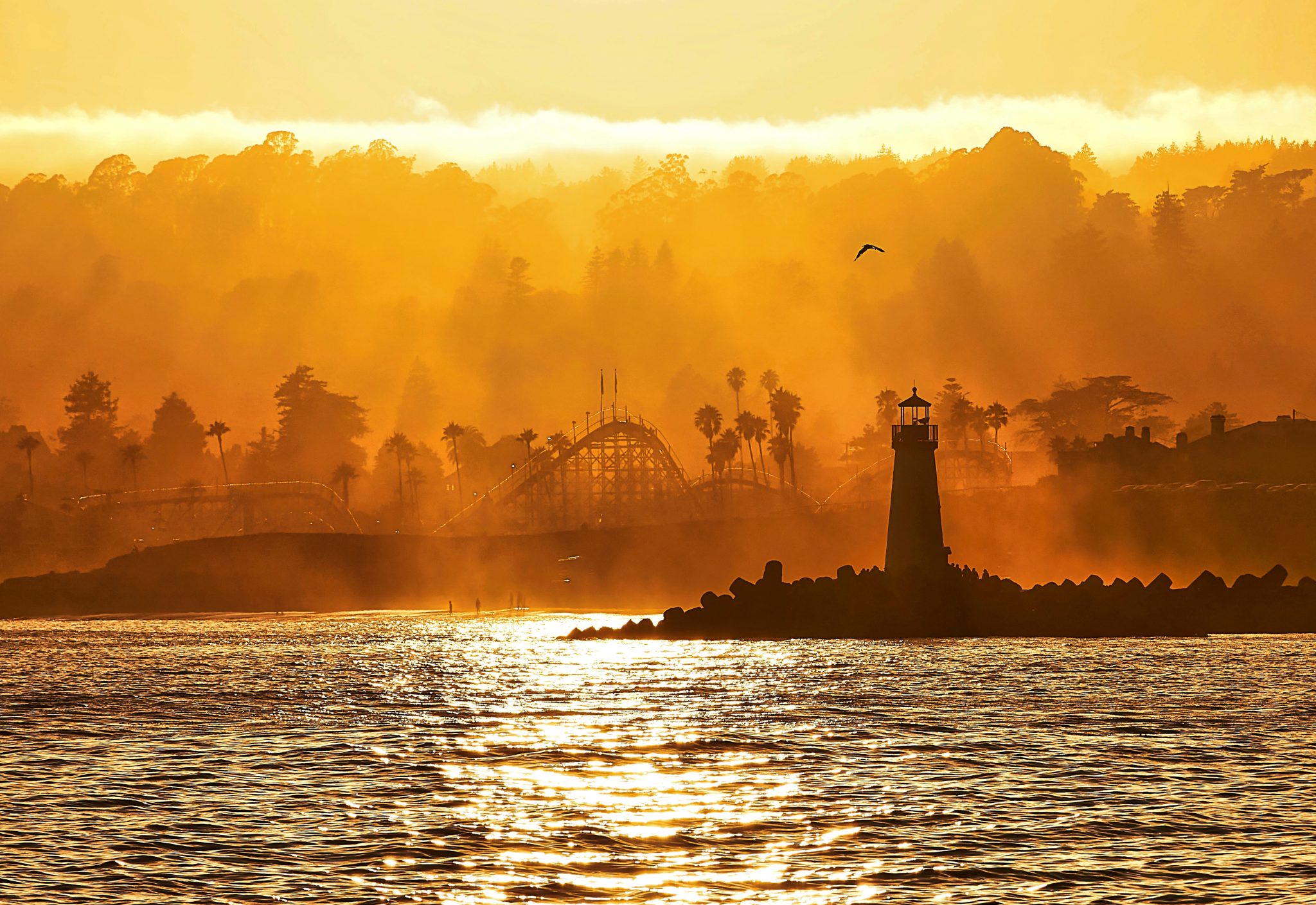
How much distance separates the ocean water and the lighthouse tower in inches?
299

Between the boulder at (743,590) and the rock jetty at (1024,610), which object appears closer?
the rock jetty at (1024,610)

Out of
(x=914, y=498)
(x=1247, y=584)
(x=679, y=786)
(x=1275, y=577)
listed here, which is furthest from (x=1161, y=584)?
(x=679, y=786)

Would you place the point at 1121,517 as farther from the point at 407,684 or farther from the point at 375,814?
the point at 375,814

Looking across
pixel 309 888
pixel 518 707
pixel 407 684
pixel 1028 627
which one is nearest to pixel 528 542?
pixel 1028 627

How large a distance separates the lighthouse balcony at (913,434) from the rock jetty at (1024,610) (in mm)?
12935

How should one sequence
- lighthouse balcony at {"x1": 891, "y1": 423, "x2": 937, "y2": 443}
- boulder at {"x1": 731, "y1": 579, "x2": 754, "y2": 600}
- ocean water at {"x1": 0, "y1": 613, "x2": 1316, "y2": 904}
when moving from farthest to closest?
boulder at {"x1": 731, "y1": 579, "x2": 754, "y2": 600}
lighthouse balcony at {"x1": 891, "y1": 423, "x2": 937, "y2": 443}
ocean water at {"x1": 0, "y1": 613, "x2": 1316, "y2": 904}

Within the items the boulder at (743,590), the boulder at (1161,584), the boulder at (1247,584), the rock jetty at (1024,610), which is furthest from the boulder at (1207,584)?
the boulder at (743,590)

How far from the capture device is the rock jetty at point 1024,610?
300ft

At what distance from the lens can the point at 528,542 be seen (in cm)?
19525

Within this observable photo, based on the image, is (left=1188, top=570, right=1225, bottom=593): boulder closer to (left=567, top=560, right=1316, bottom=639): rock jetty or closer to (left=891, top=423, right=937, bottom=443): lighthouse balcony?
(left=567, top=560, right=1316, bottom=639): rock jetty

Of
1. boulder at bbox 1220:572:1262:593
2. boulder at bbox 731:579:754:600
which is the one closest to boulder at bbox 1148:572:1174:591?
boulder at bbox 1220:572:1262:593

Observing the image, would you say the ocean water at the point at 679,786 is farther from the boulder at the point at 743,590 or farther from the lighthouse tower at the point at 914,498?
the boulder at the point at 743,590

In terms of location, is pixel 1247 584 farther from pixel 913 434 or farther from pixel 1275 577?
pixel 913 434

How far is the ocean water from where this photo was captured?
84.6 feet
